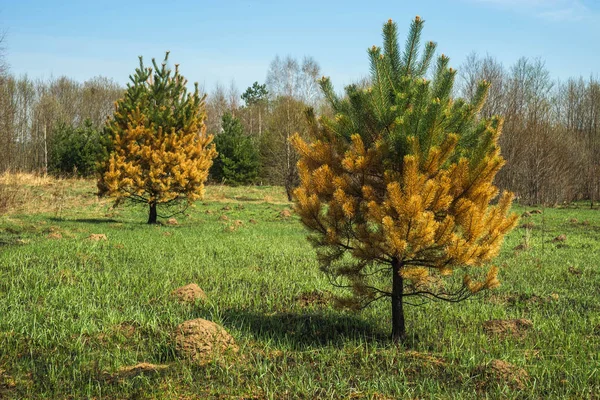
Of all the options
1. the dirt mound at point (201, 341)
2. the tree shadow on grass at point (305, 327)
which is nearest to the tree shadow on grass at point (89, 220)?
the tree shadow on grass at point (305, 327)

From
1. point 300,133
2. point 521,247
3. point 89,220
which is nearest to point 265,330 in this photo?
point 521,247

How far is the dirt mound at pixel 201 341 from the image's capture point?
517 cm

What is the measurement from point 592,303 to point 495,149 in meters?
3.66

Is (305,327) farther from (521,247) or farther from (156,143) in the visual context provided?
(156,143)

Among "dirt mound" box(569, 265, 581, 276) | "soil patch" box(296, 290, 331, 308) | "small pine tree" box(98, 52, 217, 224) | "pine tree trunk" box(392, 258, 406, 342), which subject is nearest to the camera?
"pine tree trunk" box(392, 258, 406, 342)

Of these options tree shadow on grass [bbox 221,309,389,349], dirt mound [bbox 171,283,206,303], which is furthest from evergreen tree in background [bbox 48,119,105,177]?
tree shadow on grass [bbox 221,309,389,349]

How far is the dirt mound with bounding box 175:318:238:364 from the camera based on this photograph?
5.17 meters

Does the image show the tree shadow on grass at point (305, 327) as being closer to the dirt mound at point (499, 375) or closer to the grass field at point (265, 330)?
the grass field at point (265, 330)

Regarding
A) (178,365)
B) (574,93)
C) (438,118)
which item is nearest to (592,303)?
(438,118)

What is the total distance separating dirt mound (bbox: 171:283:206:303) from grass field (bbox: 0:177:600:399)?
19 centimetres

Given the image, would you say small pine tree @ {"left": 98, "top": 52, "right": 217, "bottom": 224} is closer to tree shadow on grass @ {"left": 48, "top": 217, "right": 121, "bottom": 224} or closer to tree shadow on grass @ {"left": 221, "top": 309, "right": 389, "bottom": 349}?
tree shadow on grass @ {"left": 48, "top": 217, "right": 121, "bottom": 224}

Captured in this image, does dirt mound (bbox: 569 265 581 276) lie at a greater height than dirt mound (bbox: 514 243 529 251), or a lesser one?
lesser

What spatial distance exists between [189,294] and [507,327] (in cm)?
407

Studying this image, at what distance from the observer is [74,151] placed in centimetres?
3725
